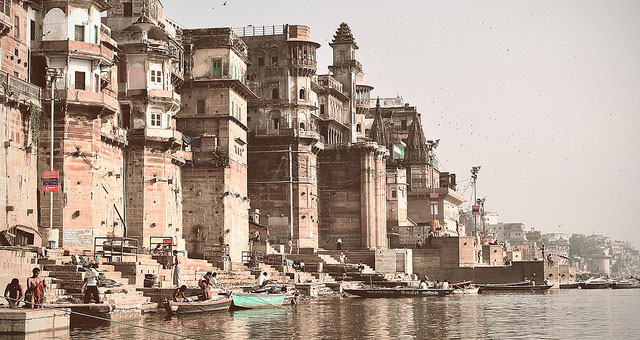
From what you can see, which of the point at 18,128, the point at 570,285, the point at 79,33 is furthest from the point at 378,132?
the point at 18,128

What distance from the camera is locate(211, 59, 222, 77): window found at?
6606cm

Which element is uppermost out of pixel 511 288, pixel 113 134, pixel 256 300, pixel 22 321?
pixel 113 134

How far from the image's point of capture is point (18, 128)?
139ft

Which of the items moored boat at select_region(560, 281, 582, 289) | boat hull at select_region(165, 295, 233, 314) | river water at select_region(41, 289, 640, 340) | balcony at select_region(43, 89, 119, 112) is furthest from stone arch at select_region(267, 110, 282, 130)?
moored boat at select_region(560, 281, 582, 289)

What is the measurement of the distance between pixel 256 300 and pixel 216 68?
23289mm

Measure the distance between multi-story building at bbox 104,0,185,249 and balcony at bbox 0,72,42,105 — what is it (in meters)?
10.8

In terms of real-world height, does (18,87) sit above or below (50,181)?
above

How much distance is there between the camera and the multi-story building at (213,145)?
208ft

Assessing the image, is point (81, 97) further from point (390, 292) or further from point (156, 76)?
point (390, 292)

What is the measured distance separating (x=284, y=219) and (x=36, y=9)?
3799 cm

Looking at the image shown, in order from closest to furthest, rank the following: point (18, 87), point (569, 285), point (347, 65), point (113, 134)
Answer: point (18, 87), point (113, 134), point (347, 65), point (569, 285)

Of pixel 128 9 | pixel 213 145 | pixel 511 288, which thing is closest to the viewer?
pixel 128 9

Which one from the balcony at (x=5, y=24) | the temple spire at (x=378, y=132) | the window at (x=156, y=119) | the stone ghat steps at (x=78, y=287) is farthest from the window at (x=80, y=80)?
the temple spire at (x=378, y=132)

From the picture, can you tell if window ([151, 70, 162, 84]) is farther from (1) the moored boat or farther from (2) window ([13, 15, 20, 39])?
(1) the moored boat
